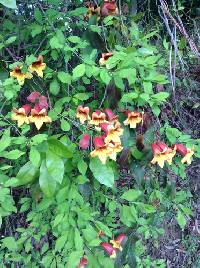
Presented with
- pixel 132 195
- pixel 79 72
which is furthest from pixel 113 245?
pixel 79 72

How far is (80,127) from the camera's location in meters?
1.25

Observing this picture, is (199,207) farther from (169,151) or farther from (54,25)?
(54,25)

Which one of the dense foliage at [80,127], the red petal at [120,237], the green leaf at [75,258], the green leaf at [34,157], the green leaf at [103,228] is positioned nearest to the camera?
the green leaf at [34,157]

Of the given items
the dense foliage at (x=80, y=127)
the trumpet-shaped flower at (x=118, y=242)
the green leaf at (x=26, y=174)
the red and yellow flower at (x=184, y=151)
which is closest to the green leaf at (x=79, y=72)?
the dense foliage at (x=80, y=127)

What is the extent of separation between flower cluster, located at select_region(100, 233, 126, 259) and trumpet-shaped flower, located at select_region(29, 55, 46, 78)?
71cm

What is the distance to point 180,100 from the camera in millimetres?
1909

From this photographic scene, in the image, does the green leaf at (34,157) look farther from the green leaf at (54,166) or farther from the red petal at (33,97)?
the red petal at (33,97)

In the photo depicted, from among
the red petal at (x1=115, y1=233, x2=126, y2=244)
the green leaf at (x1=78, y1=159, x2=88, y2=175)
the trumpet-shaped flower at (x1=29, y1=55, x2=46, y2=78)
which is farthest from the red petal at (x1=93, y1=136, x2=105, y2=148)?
the red petal at (x1=115, y1=233, x2=126, y2=244)

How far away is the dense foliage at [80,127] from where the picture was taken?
1.13 metres

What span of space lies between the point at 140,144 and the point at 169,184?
1.47 feet

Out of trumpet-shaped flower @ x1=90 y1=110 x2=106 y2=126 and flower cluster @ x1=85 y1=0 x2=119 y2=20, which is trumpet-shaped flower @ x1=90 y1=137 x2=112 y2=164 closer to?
Answer: trumpet-shaped flower @ x1=90 y1=110 x2=106 y2=126

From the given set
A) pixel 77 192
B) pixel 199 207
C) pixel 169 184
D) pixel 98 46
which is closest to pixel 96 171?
pixel 77 192

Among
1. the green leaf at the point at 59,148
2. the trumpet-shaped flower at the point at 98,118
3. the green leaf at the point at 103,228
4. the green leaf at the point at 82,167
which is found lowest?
the green leaf at the point at 103,228

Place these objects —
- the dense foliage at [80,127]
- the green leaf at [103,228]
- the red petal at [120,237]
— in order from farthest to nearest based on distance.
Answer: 1. the red petal at [120,237]
2. the green leaf at [103,228]
3. the dense foliage at [80,127]
